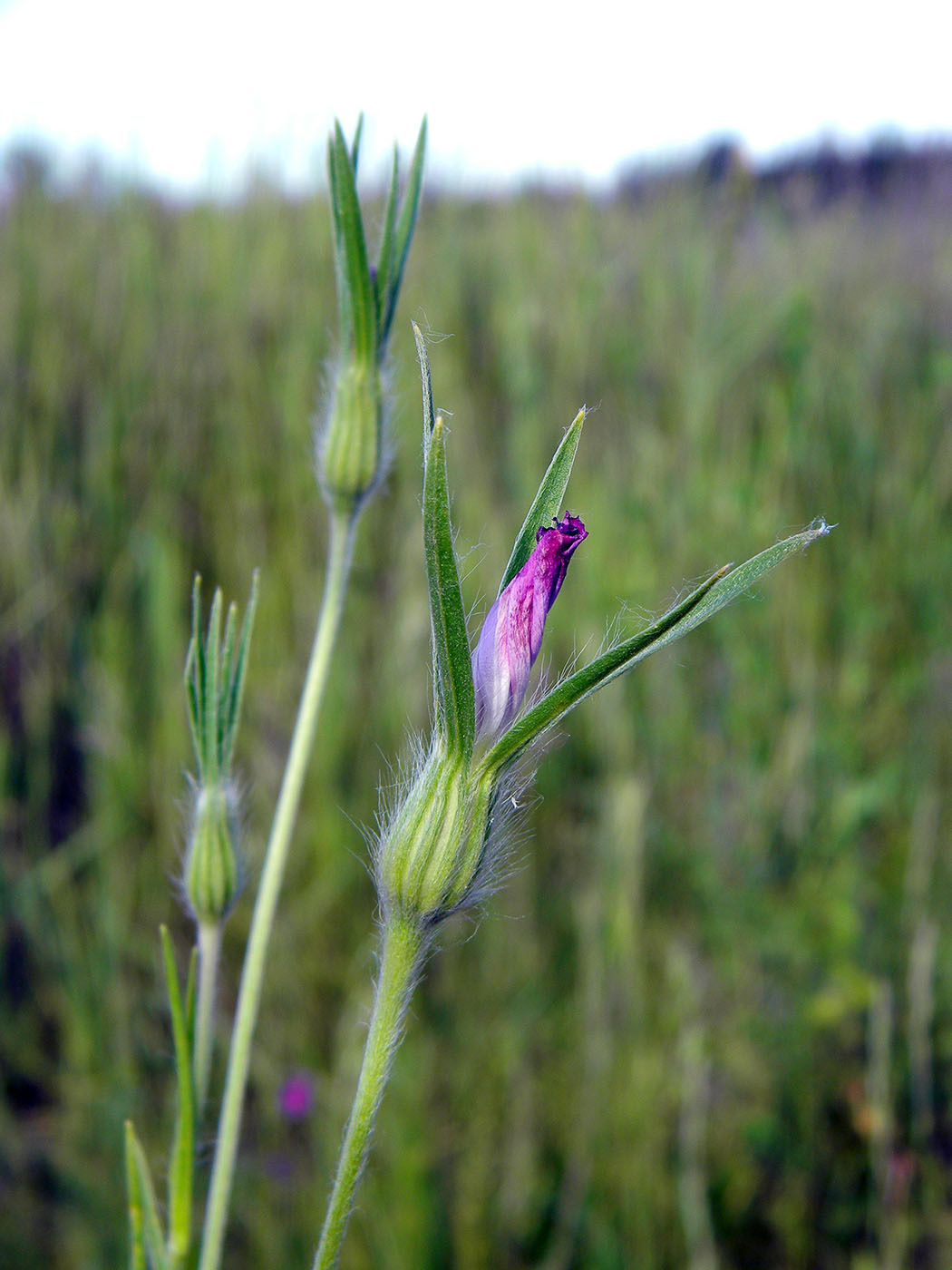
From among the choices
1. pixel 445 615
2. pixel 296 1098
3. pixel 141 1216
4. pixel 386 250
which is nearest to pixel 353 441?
pixel 386 250

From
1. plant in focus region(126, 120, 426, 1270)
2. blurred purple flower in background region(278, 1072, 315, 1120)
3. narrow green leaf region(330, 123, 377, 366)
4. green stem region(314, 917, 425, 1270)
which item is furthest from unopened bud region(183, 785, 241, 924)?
blurred purple flower in background region(278, 1072, 315, 1120)

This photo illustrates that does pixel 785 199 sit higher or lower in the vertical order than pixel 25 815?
higher

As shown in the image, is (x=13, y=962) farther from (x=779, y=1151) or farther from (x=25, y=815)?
(x=779, y=1151)

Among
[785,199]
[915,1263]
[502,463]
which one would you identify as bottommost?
[915,1263]

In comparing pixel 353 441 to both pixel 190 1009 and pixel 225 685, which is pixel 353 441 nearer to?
pixel 225 685

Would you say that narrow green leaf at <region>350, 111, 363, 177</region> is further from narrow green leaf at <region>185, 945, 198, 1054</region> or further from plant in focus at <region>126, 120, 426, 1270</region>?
narrow green leaf at <region>185, 945, 198, 1054</region>

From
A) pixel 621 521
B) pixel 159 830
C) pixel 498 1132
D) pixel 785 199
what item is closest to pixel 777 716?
pixel 621 521
